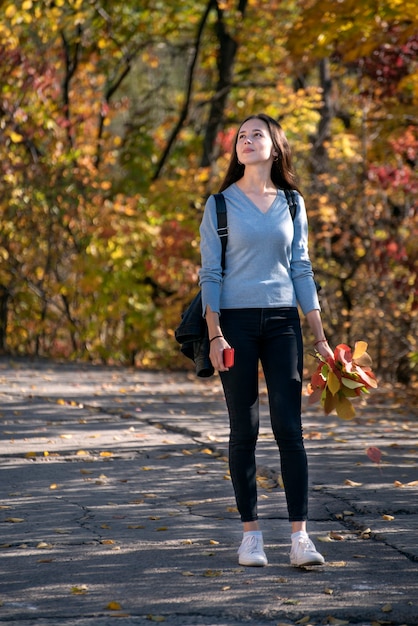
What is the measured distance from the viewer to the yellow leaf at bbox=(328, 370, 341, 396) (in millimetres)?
4645

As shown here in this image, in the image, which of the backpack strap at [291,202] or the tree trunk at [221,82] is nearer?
the backpack strap at [291,202]

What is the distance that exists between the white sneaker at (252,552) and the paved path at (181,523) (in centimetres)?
4

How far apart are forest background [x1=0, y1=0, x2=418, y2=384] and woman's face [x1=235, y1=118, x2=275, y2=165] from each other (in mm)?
5137

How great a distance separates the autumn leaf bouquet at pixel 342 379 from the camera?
4.66m

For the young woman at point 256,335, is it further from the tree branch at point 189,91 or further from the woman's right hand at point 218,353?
the tree branch at point 189,91

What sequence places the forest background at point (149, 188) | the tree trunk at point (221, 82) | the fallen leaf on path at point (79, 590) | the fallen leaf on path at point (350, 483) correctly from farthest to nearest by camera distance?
the tree trunk at point (221, 82), the forest background at point (149, 188), the fallen leaf on path at point (350, 483), the fallen leaf on path at point (79, 590)

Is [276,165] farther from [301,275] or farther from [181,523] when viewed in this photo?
[181,523]

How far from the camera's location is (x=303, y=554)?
4.56 metres

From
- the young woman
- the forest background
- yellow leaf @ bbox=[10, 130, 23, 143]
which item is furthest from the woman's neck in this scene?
yellow leaf @ bbox=[10, 130, 23, 143]

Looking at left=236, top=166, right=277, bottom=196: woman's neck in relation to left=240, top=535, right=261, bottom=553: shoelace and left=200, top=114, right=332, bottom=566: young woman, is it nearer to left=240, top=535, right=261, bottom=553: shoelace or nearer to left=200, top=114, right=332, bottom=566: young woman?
left=200, top=114, right=332, bottom=566: young woman

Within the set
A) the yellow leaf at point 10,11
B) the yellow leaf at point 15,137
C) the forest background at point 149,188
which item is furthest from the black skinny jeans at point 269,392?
the yellow leaf at point 15,137

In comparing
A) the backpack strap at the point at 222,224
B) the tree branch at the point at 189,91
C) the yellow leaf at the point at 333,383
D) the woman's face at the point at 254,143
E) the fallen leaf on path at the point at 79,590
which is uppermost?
the tree branch at the point at 189,91

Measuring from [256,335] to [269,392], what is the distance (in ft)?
0.81

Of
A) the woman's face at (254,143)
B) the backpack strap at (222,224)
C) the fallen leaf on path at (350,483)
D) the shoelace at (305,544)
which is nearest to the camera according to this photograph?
the shoelace at (305,544)
